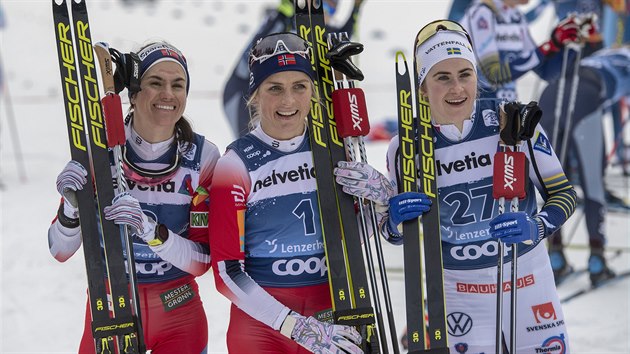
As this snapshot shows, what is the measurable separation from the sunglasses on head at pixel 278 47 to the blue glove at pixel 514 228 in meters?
0.97

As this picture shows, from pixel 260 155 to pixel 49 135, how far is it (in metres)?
12.3

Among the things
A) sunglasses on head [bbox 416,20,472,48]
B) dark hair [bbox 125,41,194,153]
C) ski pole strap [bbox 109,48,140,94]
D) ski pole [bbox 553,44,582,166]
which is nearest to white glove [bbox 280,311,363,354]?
dark hair [bbox 125,41,194,153]

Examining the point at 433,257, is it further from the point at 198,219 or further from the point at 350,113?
the point at 198,219

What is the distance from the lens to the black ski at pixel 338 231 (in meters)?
3.02

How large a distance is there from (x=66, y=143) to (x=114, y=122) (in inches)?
445

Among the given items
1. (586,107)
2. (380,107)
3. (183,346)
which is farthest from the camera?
(380,107)

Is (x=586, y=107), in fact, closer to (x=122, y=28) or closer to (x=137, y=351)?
(x=137, y=351)

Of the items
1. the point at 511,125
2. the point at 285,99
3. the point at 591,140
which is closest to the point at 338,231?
the point at 285,99

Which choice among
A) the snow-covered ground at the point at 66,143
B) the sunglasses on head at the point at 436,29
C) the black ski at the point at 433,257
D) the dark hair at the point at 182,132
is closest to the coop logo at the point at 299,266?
the black ski at the point at 433,257

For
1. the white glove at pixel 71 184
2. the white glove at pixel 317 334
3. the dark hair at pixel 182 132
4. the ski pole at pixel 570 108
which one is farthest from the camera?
the ski pole at pixel 570 108

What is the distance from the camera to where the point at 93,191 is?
3076 millimetres

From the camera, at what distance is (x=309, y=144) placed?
3.11 m

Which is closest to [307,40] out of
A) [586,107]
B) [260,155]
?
[260,155]

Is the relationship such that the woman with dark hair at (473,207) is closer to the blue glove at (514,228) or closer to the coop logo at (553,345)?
the coop logo at (553,345)
